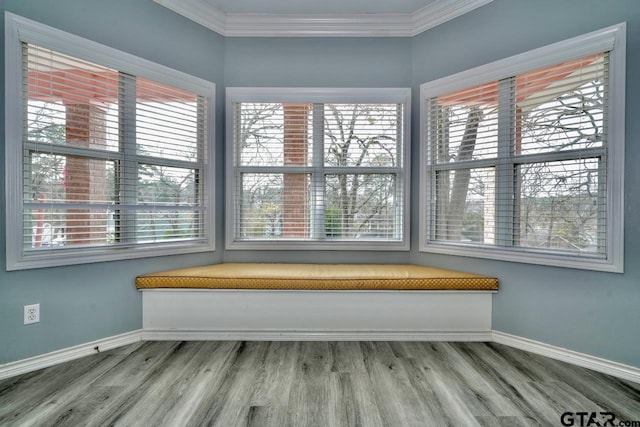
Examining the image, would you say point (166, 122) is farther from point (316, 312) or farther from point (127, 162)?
point (316, 312)

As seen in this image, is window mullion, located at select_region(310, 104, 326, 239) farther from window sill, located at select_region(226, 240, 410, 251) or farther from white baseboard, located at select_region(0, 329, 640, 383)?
white baseboard, located at select_region(0, 329, 640, 383)

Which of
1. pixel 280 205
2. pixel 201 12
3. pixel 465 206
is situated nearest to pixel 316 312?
pixel 280 205

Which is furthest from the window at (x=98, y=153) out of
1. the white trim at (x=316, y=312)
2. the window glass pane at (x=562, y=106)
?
the window glass pane at (x=562, y=106)

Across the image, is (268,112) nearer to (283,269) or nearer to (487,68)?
(283,269)

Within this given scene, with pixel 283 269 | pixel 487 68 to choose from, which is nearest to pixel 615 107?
pixel 487 68

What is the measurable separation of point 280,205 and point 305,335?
119 cm

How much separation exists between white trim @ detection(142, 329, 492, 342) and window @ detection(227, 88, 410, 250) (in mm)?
798

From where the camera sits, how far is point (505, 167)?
237 centimetres

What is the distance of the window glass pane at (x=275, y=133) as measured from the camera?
287 centimetres

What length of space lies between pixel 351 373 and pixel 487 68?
249cm

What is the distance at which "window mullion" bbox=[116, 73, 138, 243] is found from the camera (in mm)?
2316

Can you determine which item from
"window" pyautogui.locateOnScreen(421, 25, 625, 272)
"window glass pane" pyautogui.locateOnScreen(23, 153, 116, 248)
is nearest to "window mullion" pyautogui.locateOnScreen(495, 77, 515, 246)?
"window" pyautogui.locateOnScreen(421, 25, 625, 272)

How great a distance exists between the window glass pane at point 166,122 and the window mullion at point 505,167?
2.55 meters

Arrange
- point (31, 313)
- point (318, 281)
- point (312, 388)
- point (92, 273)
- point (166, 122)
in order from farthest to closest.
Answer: point (166, 122) → point (318, 281) → point (92, 273) → point (31, 313) → point (312, 388)
